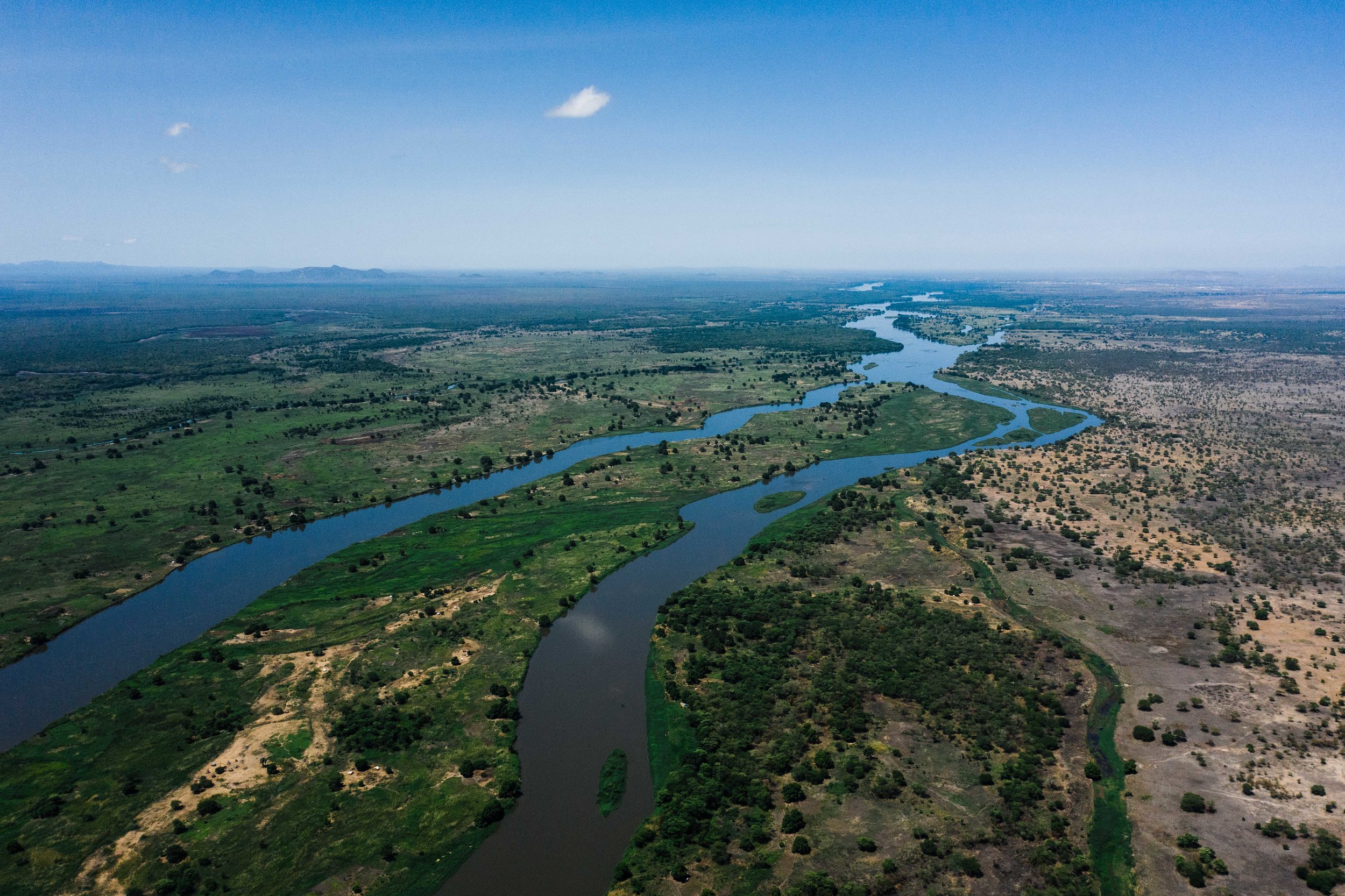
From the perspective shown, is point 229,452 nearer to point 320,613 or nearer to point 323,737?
point 320,613

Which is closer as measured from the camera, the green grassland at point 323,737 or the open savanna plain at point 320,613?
the green grassland at point 323,737

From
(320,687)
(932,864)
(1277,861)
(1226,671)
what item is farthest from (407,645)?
(1226,671)

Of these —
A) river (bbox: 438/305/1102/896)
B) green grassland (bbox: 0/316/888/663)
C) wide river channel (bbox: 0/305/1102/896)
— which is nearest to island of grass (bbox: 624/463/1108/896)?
river (bbox: 438/305/1102/896)

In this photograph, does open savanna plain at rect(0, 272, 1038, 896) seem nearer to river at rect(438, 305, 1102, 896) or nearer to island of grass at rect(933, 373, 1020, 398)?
river at rect(438, 305, 1102, 896)

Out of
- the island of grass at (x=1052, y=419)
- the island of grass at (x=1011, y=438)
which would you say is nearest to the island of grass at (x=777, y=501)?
the island of grass at (x=1011, y=438)

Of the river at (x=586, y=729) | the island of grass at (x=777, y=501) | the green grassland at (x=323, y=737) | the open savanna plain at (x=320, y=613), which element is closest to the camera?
the green grassland at (x=323, y=737)

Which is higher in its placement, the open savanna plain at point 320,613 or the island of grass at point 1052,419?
the island of grass at point 1052,419

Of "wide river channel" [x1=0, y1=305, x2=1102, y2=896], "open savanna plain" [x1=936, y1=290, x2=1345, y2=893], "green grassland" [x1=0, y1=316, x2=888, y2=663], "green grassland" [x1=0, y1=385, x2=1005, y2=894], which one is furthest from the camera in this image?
"green grassland" [x1=0, y1=316, x2=888, y2=663]

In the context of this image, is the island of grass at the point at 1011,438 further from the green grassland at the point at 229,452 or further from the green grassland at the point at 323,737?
the green grassland at the point at 323,737
